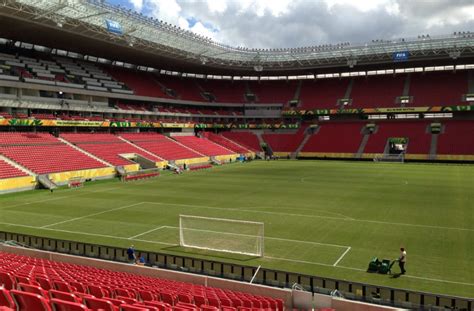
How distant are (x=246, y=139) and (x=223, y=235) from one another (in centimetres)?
6677

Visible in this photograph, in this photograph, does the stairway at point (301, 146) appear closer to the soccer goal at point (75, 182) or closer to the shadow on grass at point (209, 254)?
the soccer goal at point (75, 182)

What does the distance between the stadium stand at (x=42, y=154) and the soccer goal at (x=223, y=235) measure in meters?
26.2

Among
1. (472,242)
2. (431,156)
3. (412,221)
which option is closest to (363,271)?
(472,242)

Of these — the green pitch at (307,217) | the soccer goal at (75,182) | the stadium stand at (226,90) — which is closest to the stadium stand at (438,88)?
the green pitch at (307,217)

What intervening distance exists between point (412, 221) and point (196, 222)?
14.2m

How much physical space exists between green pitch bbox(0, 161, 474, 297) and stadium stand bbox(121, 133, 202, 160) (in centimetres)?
1780

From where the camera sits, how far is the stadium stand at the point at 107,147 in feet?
175

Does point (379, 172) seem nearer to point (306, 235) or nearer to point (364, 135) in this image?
point (364, 135)

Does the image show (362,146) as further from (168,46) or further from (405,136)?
(168,46)

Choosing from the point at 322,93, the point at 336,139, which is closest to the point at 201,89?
the point at 322,93

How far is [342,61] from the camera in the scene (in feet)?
246

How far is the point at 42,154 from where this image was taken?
151 feet

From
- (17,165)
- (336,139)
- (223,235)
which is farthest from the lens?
(336,139)

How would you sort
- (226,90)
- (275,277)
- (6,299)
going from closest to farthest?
(6,299) → (275,277) → (226,90)
